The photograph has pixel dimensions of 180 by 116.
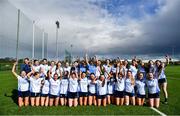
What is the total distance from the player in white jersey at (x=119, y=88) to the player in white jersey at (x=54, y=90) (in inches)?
98.1

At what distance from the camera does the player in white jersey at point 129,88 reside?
13.4 metres

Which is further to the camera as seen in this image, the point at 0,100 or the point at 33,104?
the point at 0,100

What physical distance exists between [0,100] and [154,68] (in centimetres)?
724

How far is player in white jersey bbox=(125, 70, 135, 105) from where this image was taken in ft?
43.9

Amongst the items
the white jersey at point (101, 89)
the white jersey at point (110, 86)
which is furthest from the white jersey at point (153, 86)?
the white jersey at point (101, 89)

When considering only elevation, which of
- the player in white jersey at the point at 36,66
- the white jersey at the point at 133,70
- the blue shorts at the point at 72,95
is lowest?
the blue shorts at the point at 72,95

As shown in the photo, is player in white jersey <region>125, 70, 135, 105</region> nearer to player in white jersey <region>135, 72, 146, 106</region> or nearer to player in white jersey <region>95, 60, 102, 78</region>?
player in white jersey <region>135, 72, 146, 106</region>

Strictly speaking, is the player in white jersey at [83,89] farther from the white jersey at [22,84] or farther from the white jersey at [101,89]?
the white jersey at [22,84]

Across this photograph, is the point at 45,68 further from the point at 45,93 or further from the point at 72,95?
the point at 72,95

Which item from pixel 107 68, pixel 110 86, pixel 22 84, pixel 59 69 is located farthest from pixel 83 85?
pixel 22 84

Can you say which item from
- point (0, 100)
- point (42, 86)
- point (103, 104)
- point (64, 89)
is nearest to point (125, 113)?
point (103, 104)

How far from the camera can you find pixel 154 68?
47.0ft

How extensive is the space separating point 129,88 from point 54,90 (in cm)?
318

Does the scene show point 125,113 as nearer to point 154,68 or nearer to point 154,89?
point 154,89
